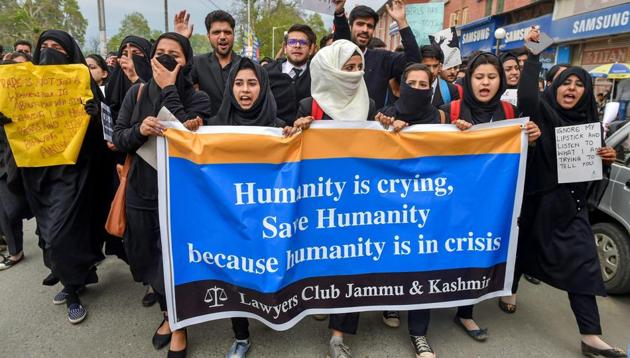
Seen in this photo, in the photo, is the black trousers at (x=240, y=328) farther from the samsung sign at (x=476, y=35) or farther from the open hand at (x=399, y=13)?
the samsung sign at (x=476, y=35)


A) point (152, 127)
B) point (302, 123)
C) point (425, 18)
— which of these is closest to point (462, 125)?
point (302, 123)

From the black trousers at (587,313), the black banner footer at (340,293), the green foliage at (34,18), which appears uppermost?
the green foliage at (34,18)

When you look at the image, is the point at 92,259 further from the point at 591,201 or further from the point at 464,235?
the point at 591,201

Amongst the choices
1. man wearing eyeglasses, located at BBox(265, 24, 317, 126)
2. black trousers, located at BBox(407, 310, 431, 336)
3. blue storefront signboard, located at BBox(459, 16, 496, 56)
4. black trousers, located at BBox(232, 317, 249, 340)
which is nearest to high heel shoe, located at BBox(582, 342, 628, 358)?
black trousers, located at BBox(407, 310, 431, 336)

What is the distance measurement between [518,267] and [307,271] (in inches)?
65.1

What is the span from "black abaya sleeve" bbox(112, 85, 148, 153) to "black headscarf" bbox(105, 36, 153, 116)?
29.3 inches

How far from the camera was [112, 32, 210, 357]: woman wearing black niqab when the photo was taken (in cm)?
250

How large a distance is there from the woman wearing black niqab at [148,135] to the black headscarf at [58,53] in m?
0.77

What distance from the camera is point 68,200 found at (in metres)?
3.03

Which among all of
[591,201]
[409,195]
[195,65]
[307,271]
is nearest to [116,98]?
[195,65]

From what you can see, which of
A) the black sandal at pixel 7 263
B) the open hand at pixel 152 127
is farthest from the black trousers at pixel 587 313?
the black sandal at pixel 7 263

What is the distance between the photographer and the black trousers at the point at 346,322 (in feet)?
8.85

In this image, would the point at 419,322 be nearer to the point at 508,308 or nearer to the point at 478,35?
the point at 508,308

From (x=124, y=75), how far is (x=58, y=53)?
0.59 meters
